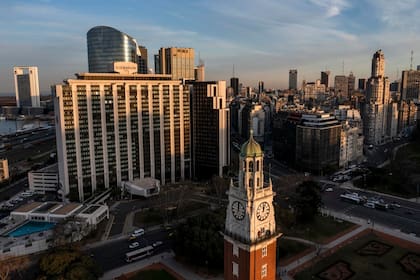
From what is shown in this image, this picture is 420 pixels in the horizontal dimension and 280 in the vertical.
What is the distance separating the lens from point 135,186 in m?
113

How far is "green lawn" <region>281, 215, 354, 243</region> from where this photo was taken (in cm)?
7943

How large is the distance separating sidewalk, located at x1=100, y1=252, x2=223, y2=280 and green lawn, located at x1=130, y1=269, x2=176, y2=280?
80.2 inches

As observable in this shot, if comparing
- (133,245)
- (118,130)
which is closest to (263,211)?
(133,245)

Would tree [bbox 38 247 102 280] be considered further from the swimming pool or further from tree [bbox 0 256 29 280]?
the swimming pool

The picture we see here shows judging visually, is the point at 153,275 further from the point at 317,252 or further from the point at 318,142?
the point at 318,142

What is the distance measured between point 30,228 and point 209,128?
73.1 metres

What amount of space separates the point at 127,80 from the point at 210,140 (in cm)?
4062

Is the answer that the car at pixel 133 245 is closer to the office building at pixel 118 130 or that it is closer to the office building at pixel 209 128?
the office building at pixel 118 130

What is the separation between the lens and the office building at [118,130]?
108 metres

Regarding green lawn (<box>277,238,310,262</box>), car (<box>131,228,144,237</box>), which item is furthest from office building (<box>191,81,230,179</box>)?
green lawn (<box>277,238,310,262</box>)

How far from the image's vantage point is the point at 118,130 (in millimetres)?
117125

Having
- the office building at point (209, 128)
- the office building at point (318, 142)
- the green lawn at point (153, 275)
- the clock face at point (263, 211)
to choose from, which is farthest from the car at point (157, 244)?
the office building at point (318, 142)

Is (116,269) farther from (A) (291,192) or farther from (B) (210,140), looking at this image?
(B) (210,140)

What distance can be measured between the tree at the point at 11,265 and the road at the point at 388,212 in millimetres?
81761
